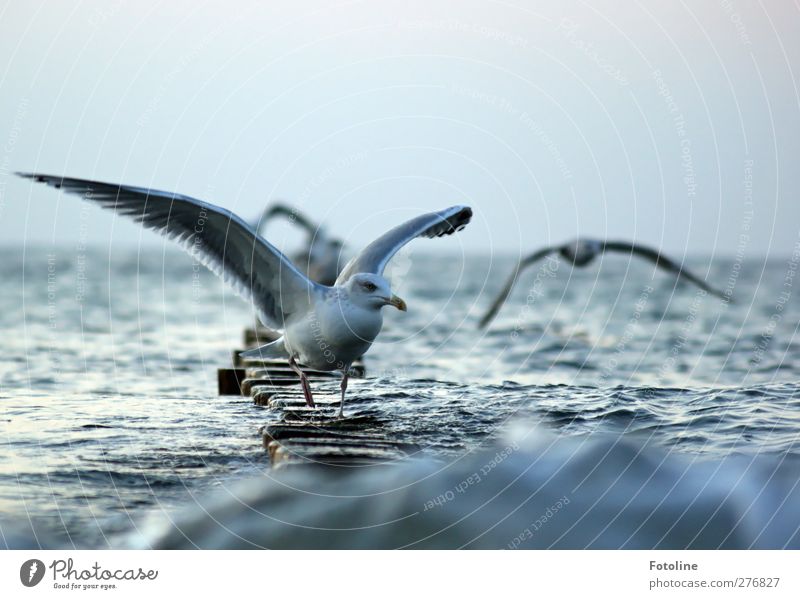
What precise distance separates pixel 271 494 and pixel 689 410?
366 cm

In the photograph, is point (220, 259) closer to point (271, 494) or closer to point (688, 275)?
point (271, 494)

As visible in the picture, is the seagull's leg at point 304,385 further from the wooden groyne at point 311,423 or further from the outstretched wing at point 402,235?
the outstretched wing at point 402,235

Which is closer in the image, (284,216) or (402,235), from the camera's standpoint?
(402,235)

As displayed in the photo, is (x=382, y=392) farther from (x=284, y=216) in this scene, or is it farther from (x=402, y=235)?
(x=284, y=216)

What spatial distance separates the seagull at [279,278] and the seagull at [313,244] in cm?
951

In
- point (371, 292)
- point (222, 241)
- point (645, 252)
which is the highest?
point (645, 252)

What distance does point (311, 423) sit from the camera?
7.39m

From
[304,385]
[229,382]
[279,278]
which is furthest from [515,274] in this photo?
[279,278]

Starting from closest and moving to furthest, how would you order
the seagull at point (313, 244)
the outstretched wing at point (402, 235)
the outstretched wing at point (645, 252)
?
the outstretched wing at point (402, 235) < the outstretched wing at point (645, 252) < the seagull at point (313, 244)

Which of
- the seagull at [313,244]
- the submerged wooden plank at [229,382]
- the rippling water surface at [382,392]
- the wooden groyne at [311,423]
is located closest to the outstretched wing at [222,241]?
the wooden groyne at [311,423]

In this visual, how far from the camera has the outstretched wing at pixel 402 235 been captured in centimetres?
826

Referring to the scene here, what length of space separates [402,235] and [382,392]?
1.33 metres

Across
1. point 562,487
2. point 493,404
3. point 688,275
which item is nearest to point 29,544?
point 562,487

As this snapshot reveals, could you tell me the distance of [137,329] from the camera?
17.1 m
